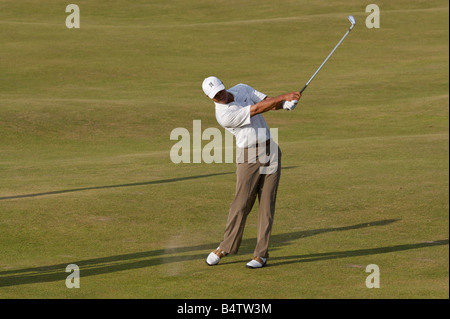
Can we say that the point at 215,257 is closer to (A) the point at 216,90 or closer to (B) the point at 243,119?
(B) the point at 243,119

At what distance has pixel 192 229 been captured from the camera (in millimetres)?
13375

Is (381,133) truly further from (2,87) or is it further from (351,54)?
(351,54)

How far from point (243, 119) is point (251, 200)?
1145 mm

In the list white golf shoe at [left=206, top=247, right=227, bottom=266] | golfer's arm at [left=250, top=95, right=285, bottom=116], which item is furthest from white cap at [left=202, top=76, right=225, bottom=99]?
white golf shoe at [left=206, top=247, right=227, bottom=266]

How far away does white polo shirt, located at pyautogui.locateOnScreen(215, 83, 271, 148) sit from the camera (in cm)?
1023

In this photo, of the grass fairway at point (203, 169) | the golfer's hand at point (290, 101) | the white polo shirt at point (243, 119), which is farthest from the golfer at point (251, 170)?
the golfer's hand at point (290, 101)

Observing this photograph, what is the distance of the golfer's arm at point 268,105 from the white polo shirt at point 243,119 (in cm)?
11

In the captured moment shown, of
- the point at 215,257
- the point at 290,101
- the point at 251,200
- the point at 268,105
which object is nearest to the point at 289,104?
the point at 290,101

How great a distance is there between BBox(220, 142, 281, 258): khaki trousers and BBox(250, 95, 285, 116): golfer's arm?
2.19 feet

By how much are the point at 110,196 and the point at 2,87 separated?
26.4 meters

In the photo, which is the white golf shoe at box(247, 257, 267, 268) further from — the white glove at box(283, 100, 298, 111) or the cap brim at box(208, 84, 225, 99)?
the cap brim at box(208, 84, 225, 99)

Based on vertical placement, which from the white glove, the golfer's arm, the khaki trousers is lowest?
the khaki trousers

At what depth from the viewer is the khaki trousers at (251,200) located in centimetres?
1052

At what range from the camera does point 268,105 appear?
9.92m
